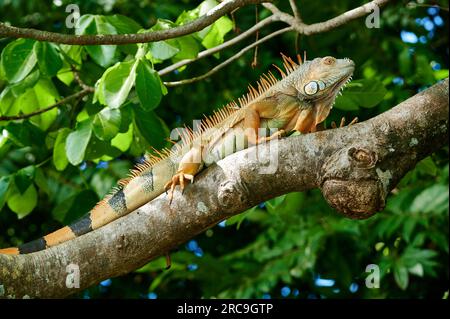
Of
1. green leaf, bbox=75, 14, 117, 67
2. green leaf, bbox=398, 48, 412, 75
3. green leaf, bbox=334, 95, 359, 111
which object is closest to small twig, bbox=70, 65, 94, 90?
green leaf, bbox=75, 14, 117, 67

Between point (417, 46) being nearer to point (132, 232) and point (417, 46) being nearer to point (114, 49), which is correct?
point (114, 49)

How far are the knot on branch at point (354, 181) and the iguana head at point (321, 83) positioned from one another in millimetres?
918

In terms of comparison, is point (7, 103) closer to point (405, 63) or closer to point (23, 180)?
point (23, 180)

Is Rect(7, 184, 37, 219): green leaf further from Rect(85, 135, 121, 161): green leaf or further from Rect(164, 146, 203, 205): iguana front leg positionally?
Rect(164, 146, 203, 205): iguana front leg

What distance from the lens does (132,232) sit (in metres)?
3.81

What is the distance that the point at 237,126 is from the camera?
4.48 metres

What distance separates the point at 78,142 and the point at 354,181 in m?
1.92

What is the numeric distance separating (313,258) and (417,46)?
7.58 feet

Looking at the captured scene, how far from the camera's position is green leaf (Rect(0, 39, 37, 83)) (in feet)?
15.3

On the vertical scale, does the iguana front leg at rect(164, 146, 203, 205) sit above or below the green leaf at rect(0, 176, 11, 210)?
below

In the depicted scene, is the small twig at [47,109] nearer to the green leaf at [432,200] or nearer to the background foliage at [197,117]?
the background foliage at [197,117]
